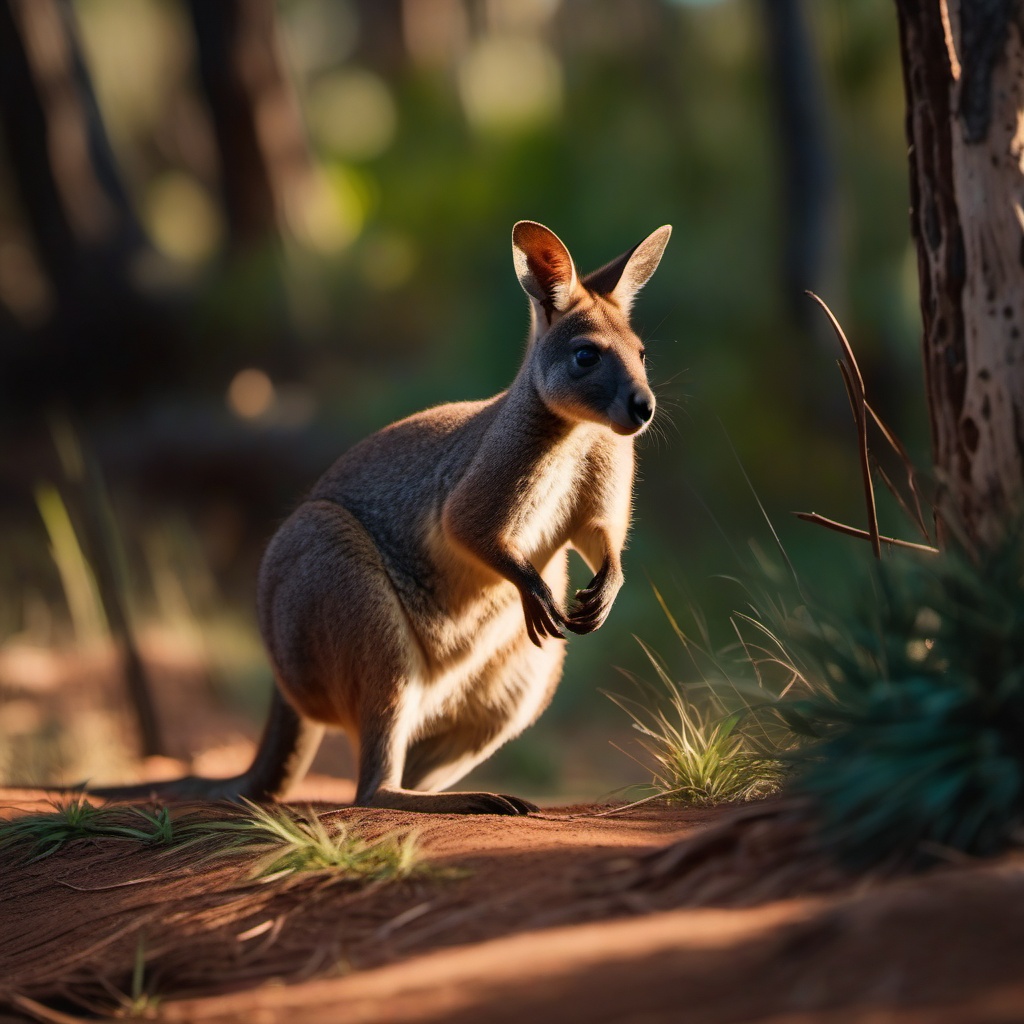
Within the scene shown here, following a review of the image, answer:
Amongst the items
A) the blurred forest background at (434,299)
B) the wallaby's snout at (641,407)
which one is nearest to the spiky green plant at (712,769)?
the wallaby's snout at (641,407)

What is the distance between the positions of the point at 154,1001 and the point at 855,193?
1462 centimetres

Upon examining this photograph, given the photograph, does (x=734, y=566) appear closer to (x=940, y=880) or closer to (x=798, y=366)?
(x=798, y=366)

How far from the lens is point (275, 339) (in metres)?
16.0

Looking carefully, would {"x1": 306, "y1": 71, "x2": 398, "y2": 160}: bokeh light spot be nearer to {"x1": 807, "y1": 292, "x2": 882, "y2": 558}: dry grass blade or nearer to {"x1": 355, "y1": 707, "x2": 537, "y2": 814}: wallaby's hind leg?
{"x1": 355, "y1": 707, "x2": 537, "y2": 814}: wallaby's hind leg

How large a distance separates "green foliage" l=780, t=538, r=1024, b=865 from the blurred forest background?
682cm

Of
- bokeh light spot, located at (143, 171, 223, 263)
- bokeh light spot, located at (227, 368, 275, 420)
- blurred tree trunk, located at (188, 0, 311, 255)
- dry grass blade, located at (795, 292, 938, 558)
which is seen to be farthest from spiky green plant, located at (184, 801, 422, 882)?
bokeh light spot, located at (143, 171, 223, 263)

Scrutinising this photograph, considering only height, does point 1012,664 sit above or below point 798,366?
above

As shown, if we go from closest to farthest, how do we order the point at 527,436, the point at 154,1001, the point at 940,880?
the point at 940,880 → the point at 154,1001 → the point at 527,436

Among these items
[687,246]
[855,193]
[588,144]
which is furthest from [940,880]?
[588,144]

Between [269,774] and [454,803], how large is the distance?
1.35 metres

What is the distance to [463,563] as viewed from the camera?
5.09 m

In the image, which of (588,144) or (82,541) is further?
(588,144)

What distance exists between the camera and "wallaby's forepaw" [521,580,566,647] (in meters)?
4.72

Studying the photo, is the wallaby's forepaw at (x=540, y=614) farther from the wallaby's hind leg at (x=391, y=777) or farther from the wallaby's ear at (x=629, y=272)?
the wallaby's ear at (x=629, y=272)
